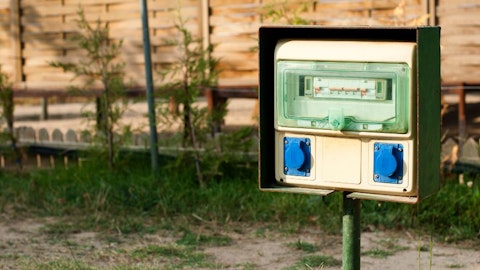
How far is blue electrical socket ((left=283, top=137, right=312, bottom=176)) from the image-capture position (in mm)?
3912

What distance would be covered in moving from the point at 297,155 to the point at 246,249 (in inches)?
110

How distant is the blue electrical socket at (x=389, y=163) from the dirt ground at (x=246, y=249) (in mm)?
2213

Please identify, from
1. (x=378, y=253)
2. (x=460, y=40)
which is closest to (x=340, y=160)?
(x=378, y=253)

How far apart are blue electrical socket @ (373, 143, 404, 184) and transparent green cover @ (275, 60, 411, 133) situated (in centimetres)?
7

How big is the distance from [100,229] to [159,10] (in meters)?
3.16

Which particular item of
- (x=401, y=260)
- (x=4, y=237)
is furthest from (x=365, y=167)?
(x=4, y=237)

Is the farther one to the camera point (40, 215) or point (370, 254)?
point (40, 215)

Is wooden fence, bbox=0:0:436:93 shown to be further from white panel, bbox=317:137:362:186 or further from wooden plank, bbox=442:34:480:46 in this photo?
white panel, bbox=317:137:362:186

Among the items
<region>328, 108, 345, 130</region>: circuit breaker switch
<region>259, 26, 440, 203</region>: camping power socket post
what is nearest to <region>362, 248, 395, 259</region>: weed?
<region>259, 26, 440, 203</region>: camping power socket post

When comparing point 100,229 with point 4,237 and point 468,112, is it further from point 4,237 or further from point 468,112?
point 468,112

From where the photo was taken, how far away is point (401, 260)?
627 cm

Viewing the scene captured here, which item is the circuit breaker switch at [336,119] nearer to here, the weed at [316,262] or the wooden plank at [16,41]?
the weed at [316,262]

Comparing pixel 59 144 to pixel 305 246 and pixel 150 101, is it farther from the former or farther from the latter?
pixel 305 246

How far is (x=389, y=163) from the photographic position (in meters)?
3.71
